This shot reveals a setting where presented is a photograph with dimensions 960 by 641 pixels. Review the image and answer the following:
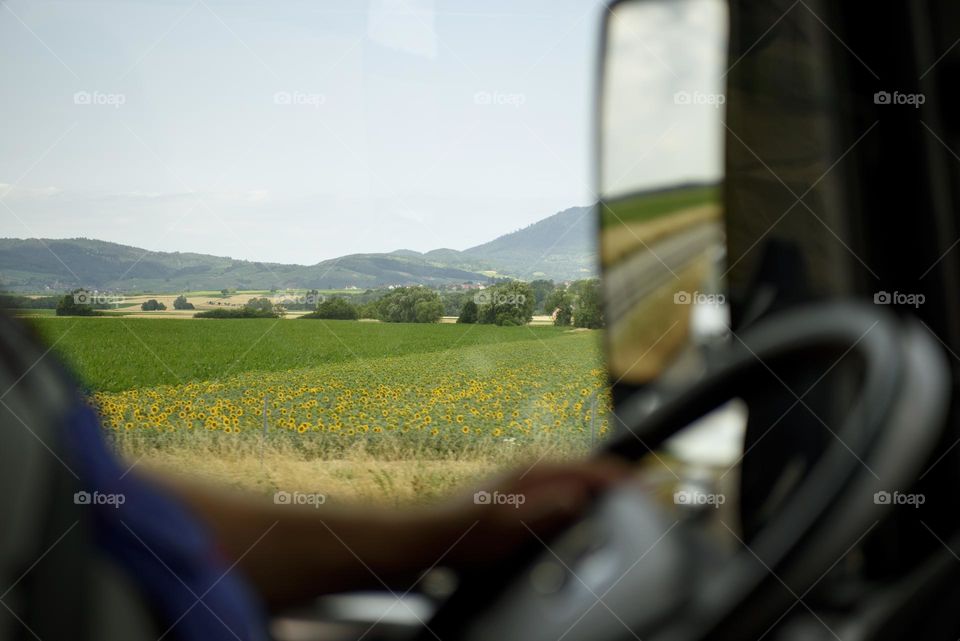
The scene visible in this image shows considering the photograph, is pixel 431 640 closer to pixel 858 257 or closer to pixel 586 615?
pixel 586 615

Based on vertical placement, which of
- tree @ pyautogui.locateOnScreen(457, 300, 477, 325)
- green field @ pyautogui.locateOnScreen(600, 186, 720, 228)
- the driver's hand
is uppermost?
green field @ pyautogui.locateOnScreen(600, 186, 720, 228)

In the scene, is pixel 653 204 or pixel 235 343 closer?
pixel 653 204

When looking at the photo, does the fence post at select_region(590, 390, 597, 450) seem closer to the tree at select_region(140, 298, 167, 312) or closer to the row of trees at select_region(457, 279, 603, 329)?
the row of trees at select_region(457, 279, 603, 329)

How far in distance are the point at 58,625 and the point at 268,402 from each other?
1203 millimetres

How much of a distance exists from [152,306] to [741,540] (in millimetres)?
931

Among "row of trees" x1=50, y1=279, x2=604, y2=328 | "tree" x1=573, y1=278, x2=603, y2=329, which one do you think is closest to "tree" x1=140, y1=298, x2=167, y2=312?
"row of trees" x1=50, y1=279, x2=604, y2=328

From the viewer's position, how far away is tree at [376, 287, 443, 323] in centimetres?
141

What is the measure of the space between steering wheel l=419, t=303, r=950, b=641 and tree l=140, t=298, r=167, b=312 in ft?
2.66

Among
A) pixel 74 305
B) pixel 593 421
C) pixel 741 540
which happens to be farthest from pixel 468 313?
pixel 741 540

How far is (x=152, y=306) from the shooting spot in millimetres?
1159

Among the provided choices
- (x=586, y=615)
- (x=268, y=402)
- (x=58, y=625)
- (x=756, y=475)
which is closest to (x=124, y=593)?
(x=58, y=625)

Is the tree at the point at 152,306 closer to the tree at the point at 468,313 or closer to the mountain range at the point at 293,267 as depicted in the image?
the mountain range at the point at 293,267

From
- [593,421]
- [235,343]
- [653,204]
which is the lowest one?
[593,421]

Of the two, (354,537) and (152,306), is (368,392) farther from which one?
(354,537)
